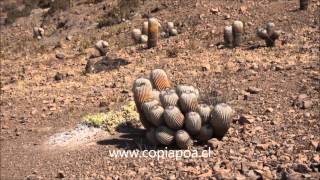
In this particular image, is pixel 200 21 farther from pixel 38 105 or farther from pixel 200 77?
pixel 38 105

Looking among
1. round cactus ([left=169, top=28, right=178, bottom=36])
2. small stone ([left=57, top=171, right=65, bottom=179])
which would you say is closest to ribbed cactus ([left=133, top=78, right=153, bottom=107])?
small stone ([left=57, top=171, right=65, bottom=179])

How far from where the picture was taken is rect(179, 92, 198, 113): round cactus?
24.0 feet

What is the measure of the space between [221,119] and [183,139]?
54cm

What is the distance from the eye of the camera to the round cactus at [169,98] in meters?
7.41

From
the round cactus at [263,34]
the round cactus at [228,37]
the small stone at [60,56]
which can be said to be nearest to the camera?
the round cactus at [263,34]

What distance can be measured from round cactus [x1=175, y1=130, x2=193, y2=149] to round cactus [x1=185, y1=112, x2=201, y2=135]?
0.09 metres

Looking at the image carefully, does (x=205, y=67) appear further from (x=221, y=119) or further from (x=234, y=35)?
(x=221, y=119)

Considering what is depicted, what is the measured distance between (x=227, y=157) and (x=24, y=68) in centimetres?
879

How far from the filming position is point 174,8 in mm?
16172

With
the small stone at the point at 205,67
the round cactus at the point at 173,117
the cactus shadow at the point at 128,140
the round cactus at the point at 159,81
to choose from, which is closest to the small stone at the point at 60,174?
the cactus shadow at the point at 128,140

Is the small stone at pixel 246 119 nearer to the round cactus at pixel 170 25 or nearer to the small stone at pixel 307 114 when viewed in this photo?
the small stone at pixel 307 114

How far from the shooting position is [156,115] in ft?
24.2

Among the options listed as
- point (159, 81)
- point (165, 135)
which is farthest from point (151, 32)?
point (165, 135)

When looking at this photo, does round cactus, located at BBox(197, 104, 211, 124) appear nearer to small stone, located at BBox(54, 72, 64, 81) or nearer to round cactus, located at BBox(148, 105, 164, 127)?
round cactus, located at BBox(148, 105, 164, 127)
